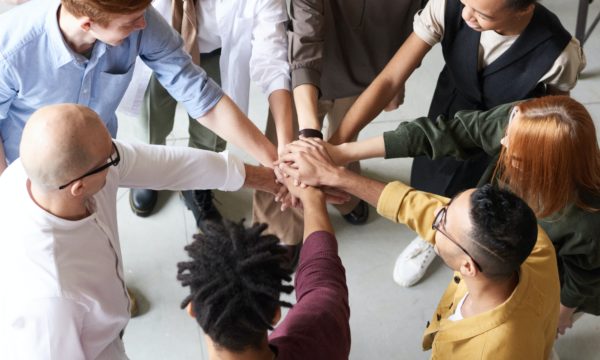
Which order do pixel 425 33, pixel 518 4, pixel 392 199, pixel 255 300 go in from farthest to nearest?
pixel 425 33 → pixel 392 199 → pixel 518 4 → pixel 255 300

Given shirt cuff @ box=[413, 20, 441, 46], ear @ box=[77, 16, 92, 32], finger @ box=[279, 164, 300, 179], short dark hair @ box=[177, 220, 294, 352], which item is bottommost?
finger @ box=[279, 164, 300, 179]

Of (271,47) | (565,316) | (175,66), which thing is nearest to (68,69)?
(175,66)

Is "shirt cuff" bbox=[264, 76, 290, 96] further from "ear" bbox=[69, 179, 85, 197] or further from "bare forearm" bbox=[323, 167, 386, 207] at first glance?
"ear" bbox=[69, 179, 85, 197]

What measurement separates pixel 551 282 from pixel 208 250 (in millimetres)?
850

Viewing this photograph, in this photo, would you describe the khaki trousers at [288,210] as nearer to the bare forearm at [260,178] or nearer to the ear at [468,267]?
the bare forearm at [260,178]

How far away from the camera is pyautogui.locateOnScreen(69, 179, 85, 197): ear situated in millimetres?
1340

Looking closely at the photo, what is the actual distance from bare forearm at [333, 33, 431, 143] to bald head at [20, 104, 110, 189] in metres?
1.01

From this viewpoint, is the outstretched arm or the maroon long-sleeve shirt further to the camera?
the outstretched arm

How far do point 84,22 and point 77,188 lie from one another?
17.7 inches

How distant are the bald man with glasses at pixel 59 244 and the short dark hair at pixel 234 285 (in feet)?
1.15

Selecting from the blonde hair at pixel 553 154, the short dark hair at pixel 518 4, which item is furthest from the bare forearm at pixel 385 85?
the blonde hair at pixel 553 154

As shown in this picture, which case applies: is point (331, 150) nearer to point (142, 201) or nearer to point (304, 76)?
point (304, 76)

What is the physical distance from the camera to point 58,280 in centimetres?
132

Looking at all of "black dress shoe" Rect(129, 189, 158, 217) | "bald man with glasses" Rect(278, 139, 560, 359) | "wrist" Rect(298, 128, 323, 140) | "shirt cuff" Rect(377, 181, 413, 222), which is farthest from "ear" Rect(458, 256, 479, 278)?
"black dress shoe" Rect(129, 189, 158, 217)
